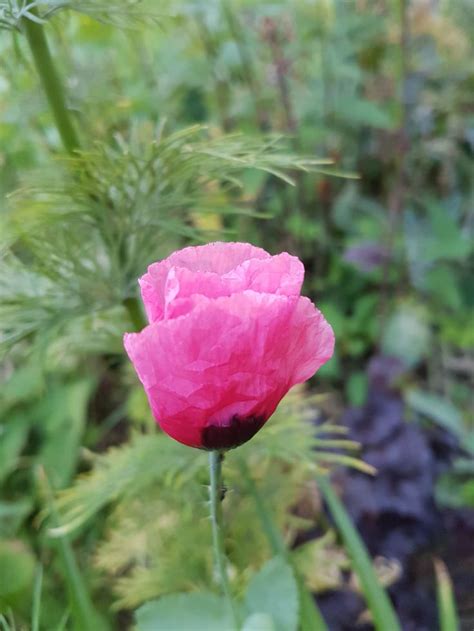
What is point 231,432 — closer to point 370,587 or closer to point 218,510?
point 218,510

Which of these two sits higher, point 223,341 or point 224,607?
point 223,341

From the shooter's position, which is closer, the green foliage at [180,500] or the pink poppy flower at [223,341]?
the pink poppy flower at [223,341]

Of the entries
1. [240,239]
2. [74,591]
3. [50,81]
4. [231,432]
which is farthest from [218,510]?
[240,239]

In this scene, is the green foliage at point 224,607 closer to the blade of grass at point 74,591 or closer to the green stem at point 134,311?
the blade of grass at point 74,591

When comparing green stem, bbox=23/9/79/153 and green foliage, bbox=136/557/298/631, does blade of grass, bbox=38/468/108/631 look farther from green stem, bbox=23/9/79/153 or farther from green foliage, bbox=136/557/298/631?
green stem, bbox=23/9/79/153

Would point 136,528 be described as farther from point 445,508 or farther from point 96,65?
point 96,65

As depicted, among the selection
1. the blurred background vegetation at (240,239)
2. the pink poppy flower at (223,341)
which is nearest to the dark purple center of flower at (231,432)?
the pink poppy flower at (223,341)
